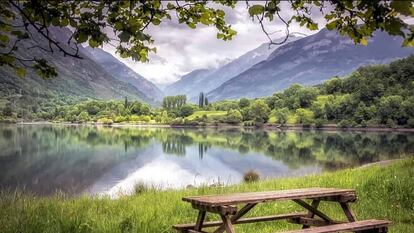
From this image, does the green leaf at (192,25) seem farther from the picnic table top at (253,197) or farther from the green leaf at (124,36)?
the picnic table top at (253,197)

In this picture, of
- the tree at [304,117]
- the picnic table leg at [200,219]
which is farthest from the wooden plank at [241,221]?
the tree at [304,117]

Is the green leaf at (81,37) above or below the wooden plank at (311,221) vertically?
above

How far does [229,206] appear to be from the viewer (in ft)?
20.5

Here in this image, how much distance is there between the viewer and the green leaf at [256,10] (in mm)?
4469

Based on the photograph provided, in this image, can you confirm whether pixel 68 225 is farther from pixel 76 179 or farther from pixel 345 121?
pixel 345 121

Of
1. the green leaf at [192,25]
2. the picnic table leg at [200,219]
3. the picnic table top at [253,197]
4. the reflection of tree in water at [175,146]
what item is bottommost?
the reflection of tree in water at [175,146]

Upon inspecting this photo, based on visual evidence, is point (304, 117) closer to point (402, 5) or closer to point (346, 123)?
point (346, 123)

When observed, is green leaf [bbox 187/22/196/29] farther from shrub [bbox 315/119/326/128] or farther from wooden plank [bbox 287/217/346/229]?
shrub [bbox 315/119/326/128]

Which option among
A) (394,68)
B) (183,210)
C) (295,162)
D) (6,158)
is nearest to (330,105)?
(394,68)

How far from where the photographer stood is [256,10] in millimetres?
4512

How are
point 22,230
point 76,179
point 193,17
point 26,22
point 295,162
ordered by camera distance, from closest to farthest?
point 26,22, point 193,17, point 22,230, point 76,179, point 295,162

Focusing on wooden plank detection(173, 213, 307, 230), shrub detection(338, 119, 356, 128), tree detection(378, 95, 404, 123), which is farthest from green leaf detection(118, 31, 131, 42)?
shrub detection(338, 119, 356, 128)

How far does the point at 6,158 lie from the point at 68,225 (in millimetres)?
56355

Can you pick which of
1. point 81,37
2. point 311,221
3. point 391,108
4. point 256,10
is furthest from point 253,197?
point 391,108
